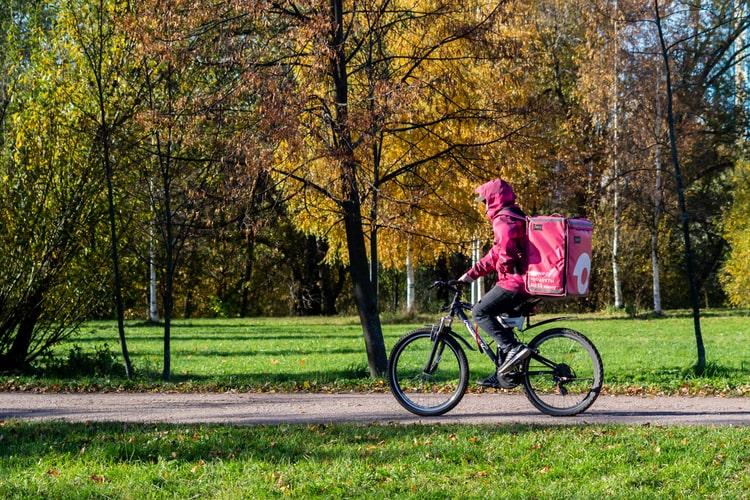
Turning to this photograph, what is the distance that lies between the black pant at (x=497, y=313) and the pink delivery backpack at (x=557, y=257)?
0.25m

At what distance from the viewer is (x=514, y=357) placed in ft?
25.5

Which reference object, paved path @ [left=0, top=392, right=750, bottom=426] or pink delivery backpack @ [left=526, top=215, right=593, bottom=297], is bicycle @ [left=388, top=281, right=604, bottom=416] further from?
pink delivery backpack @ [left=526, top=215, right=593, bottom=297]

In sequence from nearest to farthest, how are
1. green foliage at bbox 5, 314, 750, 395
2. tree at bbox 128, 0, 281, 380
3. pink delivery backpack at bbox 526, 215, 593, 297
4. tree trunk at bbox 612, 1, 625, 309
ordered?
pink delivery backpack at bbox 526, 215, 593, 297
tree at bbox 128, 0, 281, 380
green foliage at bbox 5, 314, 750, 395
tree trunk at bbox 612, 1, 625, 309

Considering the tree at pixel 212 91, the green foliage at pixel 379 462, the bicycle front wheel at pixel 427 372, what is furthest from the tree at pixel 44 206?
the bicycle front wheel at pixel 427 372

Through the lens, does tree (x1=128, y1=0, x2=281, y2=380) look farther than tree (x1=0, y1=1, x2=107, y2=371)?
No

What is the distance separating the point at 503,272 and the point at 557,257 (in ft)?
1.68

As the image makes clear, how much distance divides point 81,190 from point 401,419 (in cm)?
663

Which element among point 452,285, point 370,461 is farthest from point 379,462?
point 452,285

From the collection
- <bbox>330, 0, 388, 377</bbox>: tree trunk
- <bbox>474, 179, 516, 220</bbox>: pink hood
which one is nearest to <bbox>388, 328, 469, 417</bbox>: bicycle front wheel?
<bbox>474, 179, 516, 220</bbox>: pink hood

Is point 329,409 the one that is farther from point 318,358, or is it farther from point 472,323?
point 318,358

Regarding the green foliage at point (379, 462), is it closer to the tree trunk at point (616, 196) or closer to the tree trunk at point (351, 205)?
the tree trunk at point (351, 205)

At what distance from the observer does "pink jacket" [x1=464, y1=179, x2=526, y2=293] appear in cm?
763

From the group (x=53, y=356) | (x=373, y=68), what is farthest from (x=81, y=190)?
(x=373, y=68)

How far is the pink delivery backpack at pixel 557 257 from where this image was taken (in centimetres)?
745
